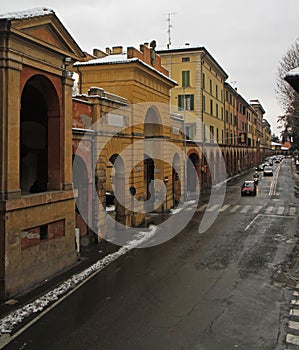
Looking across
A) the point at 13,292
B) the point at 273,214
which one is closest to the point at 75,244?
the point at 13,292

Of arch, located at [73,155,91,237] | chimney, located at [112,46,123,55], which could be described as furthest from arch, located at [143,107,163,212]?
arch, located at [73,155,91,237]

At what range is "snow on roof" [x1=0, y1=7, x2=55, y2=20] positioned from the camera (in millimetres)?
11514

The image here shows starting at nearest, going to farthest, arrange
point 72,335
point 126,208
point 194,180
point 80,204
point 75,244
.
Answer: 1. point 72,335
2. point 75,244
3. point 80,204
4. point 126,208
5. point 194,180

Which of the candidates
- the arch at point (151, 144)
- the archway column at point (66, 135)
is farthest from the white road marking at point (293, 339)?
the arch at point (151, 144)

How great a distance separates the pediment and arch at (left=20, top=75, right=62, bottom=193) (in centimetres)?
132

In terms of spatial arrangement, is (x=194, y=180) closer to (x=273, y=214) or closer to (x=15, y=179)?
(x=273, y=214)

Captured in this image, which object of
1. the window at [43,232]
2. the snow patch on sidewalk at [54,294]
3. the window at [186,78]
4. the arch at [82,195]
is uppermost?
the window at [186,78]

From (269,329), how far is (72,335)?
4.63 metres

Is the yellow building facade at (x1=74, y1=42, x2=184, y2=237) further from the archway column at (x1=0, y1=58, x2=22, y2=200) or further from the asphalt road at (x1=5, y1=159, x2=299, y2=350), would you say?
the archway column at (x1=0, y1=58, x2=22, y2=200)

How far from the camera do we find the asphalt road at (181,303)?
29.0 ft

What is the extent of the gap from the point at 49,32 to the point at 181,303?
985 centimetres

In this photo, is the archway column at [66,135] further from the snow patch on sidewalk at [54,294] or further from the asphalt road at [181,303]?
the asphalt road at [181,303]

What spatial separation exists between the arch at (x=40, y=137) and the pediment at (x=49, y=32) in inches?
52.1

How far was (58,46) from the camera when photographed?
14031 millimetres
